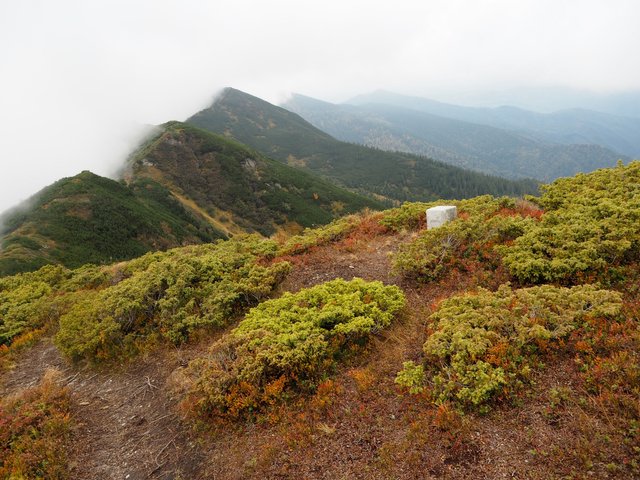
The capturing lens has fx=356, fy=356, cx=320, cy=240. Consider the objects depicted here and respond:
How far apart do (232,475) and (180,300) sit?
6.26m

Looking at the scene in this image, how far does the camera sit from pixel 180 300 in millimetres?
10898

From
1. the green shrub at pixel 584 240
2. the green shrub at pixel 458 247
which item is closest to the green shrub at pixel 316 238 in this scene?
the green shrub at pixel 458 247

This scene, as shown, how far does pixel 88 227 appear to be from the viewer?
8050cm

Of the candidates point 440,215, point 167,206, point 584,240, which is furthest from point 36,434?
point 167,206

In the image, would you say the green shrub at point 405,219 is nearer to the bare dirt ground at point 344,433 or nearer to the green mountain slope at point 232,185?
the bare dirt ground at point 344,433

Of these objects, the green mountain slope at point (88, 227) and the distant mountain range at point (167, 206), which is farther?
the distant mountain range at point (167, 206)

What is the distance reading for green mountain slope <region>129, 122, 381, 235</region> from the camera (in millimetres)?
132375

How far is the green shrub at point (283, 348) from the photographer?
6918 mm

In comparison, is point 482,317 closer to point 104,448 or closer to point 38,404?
point 104,448

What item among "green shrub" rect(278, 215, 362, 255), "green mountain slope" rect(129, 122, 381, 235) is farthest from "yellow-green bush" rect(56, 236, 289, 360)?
"green mountain slope" rect(129, 122, 381, 235)

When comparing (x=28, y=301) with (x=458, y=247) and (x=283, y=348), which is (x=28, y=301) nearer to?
(x=283, y=348)

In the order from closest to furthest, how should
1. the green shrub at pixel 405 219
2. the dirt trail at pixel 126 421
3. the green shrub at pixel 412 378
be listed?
the green shrub at pixel 412 378, the dirt trail at pixel 126 421, the green shrub at pixel 405 219

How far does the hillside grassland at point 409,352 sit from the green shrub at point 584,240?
0.16 feet

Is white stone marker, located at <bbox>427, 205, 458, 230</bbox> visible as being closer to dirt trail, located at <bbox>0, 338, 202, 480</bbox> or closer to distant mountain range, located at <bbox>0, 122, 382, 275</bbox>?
dirt trail, located at <bbox>0, 338, 202, 480</bbox>
